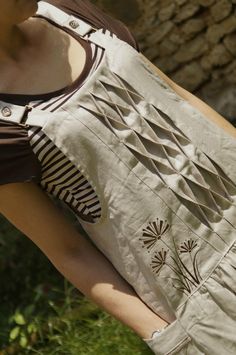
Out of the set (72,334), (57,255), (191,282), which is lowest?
(72,334)

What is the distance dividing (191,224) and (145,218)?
95 millimetres

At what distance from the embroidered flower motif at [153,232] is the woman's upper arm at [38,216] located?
0.15m

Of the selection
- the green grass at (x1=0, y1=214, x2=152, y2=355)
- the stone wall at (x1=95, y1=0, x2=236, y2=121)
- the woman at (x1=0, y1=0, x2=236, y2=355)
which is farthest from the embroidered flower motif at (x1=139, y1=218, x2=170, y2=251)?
the stone wall at (x1=95, y1=0, x2=236, y2=121)

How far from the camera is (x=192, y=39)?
388 centimetres

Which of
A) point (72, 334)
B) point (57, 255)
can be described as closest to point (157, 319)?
point (57, 255)

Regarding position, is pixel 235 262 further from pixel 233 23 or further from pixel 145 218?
pixel 233 23

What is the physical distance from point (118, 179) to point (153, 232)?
13 centimetres

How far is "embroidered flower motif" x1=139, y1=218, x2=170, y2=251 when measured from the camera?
180cm

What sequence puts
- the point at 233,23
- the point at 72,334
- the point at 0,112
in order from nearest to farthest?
the point at 0,112 < the point at 72,334 < the point at 233,23

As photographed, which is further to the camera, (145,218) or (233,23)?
(233,23)

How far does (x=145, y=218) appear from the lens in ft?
5.89

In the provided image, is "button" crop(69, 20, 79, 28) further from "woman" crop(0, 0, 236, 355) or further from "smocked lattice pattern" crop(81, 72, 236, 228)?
"smocked lattice pattern" crop(81, 72, 236, 228)

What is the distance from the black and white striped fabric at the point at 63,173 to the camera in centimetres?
173

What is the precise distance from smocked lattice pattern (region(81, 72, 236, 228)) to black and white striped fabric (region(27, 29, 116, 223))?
7 cm
